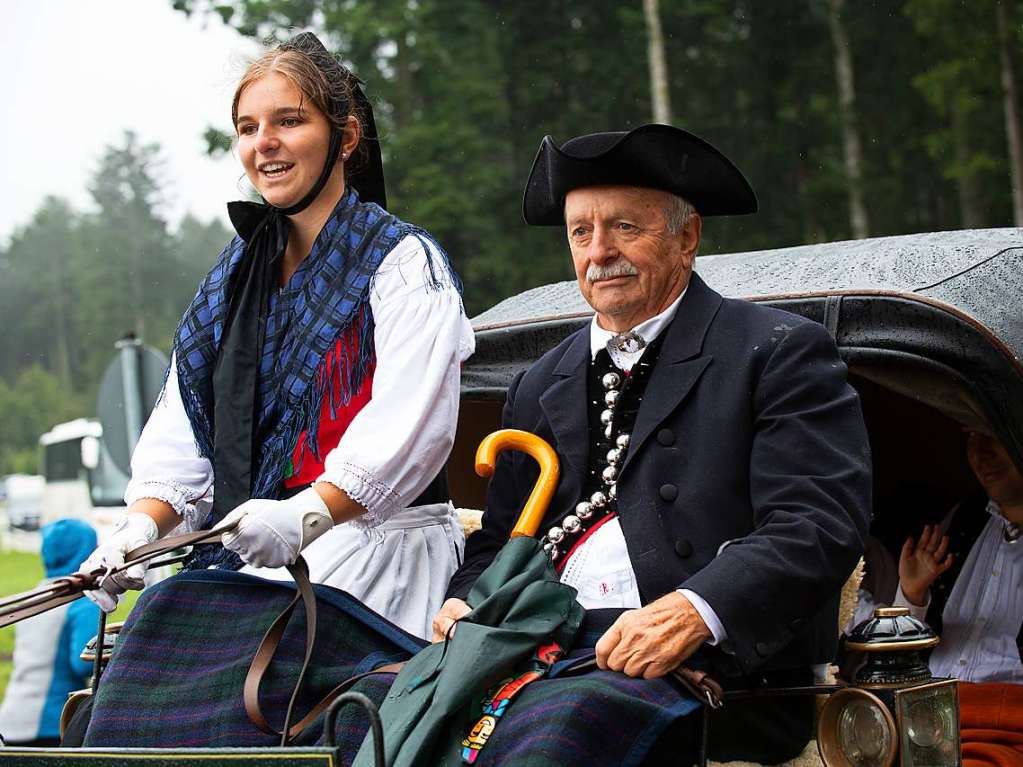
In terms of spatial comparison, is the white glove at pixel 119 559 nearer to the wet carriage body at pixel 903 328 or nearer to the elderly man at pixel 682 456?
the elderly man at pixel 682 456

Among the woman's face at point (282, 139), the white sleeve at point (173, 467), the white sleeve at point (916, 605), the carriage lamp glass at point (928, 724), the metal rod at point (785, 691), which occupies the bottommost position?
the white sleeve at point (916, 605)

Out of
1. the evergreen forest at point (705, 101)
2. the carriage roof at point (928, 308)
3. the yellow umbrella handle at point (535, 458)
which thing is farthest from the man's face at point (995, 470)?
the evergreen forest at point (705, 101)

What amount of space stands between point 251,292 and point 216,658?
0.82 meters

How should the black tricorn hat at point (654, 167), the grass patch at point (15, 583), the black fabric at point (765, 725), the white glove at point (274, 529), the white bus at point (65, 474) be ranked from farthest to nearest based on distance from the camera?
the white bus at point (65, 474) < the grass patch at point (15, 583) < the black tricorn hat at point (654, 167) < the black fabric at point (765, 725) < the white glove at point (274, 529)

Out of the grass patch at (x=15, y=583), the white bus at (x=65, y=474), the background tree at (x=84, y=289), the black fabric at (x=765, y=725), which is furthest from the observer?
the background tree at (x=84, y=289)

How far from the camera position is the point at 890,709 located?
8.96 ft

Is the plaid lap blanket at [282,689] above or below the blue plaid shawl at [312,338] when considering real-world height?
below

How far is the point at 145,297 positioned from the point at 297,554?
209ft

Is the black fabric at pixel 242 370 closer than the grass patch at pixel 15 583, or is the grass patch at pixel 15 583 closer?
the black fabric at pixel 242 370

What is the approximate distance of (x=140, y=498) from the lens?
125 inches

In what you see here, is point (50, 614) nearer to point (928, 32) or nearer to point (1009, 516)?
point (1009, 516)

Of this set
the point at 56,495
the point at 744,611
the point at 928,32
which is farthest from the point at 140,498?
the point at 56,495

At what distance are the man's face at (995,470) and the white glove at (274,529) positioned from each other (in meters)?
2.02

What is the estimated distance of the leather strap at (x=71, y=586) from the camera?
2.59 m
